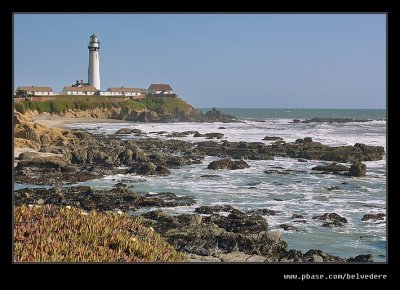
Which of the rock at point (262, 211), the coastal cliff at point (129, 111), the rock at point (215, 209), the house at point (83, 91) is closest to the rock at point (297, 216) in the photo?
the rock at point (262, 211)

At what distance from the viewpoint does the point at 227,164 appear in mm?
13188

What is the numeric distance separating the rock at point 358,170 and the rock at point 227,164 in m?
2.94

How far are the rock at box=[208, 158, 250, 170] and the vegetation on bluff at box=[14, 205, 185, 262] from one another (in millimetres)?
8139

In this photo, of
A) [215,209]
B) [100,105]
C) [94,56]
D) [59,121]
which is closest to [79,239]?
[215,209]

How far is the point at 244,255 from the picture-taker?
658cm

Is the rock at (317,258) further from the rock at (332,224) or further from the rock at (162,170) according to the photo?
the rock at (162,170)

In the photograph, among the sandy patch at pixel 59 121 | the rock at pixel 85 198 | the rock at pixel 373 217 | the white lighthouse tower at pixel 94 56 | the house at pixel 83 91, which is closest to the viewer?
the white lighthouse tower at pixel 94 56

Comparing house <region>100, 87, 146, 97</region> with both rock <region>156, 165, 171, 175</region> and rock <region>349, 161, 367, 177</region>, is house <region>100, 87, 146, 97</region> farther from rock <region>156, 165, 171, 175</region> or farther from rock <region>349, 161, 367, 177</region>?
rock <region>349, 161, 367, 177</region>

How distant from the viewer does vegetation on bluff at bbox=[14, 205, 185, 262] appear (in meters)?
4.03

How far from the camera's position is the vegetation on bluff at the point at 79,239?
13.2 ft
